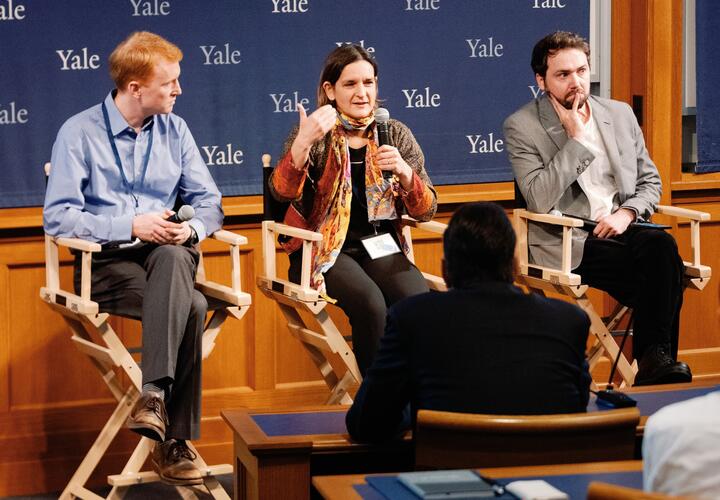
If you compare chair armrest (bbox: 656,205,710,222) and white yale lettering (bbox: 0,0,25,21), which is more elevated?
white yale lettering (bbox: 0,0,25,21)

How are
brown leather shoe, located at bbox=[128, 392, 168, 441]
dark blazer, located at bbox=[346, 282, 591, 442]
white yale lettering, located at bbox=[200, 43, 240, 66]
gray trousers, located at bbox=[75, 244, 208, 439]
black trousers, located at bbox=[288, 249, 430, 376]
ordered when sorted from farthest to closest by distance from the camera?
white yale lettering, located at bbox=[200, 43, 240, 66], black trousers, located at bbox=[288, 249, 430, 376], gray trousers, located at bbox=[75, 244, 208, 439], brown leather shoe, located at bbox=[128, 392, 168, 441], dark blazer, located at bbox=[346, 282, 591, 442]

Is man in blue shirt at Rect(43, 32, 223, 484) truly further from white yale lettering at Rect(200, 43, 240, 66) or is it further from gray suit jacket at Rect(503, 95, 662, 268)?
gray suit jacket at Rect(503, 95, 662, 268)

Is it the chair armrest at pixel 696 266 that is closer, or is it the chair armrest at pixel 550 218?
the chair armrest at pixel 550 218

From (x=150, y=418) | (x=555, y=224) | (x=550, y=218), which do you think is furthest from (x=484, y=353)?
(x=555, y=224)

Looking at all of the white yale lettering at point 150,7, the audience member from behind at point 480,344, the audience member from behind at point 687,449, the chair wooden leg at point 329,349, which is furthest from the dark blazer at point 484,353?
the white yale lettering at point 150,7

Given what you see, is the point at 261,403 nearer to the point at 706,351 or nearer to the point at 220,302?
the point at 220,302

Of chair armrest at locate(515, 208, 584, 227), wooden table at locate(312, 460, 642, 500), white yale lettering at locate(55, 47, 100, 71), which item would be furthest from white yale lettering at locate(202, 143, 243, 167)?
wooden table at locate(312, 460, 642, 500)

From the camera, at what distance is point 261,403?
497 centimetres

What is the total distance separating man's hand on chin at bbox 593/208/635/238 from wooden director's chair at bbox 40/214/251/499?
1352 millimetres

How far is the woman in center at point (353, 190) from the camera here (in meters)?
4.26

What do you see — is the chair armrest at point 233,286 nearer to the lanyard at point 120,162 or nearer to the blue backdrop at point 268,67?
Result: the lanyard at point 120,162

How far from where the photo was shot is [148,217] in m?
4.04

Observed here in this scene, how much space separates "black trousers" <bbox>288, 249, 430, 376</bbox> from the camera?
4105 millimetres

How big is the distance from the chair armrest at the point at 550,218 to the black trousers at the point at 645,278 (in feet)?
0.78
